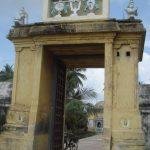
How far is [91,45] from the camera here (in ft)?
32.4

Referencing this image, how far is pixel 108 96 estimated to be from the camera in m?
8.98

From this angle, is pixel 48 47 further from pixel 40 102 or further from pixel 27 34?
pixel 40 102

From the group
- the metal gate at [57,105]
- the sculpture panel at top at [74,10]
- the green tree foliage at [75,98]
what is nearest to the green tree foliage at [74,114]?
the green tree foliage at [75,98]

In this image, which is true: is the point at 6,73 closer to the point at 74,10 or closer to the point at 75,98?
the point at 75,98

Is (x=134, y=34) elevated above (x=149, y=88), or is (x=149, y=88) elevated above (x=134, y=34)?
(x=134, y=34)

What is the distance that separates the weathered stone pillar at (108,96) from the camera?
876 cm

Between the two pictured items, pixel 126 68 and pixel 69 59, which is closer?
pixel 126 68

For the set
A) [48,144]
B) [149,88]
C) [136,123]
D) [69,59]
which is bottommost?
[48,144]

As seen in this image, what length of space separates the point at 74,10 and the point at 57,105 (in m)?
3.26

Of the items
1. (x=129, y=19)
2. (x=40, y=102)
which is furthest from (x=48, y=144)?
(x=129, y=19)

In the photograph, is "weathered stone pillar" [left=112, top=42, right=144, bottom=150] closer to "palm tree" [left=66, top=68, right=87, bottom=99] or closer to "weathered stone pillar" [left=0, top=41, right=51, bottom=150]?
"weathered stone pillar" [left=0, top=41, right=51, bottom=150]

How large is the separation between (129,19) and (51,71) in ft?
9.54

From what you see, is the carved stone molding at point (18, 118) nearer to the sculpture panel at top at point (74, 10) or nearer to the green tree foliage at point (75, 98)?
the sculpture panel at top at point (74, 10)

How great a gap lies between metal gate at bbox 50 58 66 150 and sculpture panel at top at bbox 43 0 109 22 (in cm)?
176
